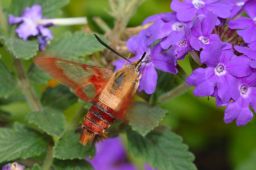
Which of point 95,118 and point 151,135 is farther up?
point 95,118

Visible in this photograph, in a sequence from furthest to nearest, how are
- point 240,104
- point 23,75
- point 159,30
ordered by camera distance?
point 23,75
point 159,30
point 240,104

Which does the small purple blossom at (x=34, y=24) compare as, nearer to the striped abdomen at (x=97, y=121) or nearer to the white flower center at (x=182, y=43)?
the striped abdomen at (x=97, y=121)

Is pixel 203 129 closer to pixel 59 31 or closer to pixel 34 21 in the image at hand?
pixel 59 31

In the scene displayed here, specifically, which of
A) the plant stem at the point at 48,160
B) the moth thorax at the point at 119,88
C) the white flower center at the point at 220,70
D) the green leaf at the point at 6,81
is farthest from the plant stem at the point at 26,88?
the white flower center at the point at 220,70

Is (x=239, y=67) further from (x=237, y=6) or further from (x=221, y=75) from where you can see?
(x=237, y=6)

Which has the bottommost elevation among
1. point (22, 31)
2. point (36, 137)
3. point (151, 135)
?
point (151, 135)

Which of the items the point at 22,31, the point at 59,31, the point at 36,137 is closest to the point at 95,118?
the point at 36,137

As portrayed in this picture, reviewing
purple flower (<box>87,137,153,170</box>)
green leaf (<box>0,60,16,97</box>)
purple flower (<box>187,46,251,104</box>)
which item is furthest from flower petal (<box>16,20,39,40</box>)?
purple flower (<box>87,137,153,170</box>)
